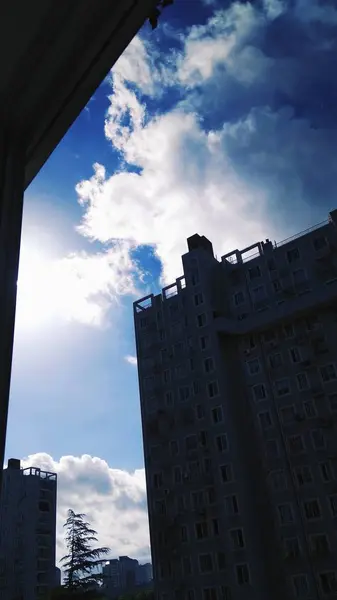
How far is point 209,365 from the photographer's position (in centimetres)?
2488

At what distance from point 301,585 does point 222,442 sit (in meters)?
6.50

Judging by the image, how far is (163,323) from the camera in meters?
28.0

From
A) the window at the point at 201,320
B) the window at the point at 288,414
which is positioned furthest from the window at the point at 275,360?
the window at the point at 201,320

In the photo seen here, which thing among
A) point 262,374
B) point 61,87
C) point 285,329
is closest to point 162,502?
point 262,374

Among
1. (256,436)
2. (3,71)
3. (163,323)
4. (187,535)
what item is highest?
(163,323)

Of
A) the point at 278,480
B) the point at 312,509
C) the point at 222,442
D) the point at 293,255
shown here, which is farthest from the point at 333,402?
the point at 293,255

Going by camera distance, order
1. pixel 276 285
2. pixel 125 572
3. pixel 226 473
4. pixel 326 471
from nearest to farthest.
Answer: pixel 326 471
pixel 226 473
pixel 276 285
pixel 125 572

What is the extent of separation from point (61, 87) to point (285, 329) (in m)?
23.6

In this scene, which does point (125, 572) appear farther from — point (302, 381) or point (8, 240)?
point (8, 240)

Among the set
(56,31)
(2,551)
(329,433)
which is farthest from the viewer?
(2,551)

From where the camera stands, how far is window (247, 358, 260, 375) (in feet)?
78.7

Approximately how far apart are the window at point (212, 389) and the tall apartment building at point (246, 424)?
115mm

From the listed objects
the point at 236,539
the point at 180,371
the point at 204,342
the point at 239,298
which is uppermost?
the point at 239,298

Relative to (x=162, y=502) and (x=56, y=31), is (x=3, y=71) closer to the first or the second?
(x=56, y=31)
